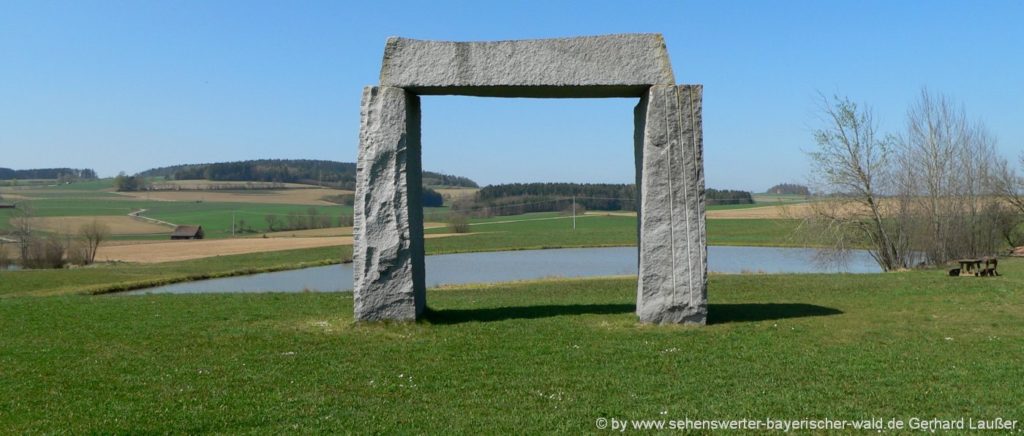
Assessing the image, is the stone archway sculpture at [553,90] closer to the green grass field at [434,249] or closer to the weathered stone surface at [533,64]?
the weathered stone surface at [533,64]

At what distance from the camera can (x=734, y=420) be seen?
25.8 ft

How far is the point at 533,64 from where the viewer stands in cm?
1324

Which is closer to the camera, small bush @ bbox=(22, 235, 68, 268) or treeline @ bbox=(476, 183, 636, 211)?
small bush @ bbox=(22, 235, 68, 268)

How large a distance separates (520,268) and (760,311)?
2468 cm

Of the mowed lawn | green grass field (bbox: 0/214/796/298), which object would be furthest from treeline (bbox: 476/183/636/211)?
the mowed lawn

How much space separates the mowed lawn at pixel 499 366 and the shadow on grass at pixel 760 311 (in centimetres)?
8

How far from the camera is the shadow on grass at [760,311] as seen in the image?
14281mm

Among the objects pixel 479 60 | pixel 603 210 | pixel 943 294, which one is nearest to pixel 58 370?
pixel 479 60

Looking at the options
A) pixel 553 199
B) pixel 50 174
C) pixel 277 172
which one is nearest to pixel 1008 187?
pixel 553 199

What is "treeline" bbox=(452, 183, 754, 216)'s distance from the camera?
97.9 metres

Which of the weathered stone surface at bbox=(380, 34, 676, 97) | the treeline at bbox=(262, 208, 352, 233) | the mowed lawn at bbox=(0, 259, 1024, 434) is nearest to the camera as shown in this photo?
the mowed lawn at bbox=(0, 259, 1024, 434)

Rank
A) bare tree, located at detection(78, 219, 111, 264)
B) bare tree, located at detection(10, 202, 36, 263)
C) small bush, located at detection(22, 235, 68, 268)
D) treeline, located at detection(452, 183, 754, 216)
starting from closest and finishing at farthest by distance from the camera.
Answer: small bush, located at detection(22, 235, 68, 268) → bare tree, located at detection(10, 202, 36, 263) → bare tree, located at detection(78, 219, 111, 264) → treeline, located at detection(452, 183, 754, 216)

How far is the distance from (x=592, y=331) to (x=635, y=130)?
3.74 meters

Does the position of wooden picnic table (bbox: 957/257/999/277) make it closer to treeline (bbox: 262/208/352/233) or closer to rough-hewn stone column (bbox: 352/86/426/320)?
rough-hewn stone column (bbox: 352/86/426/320)
